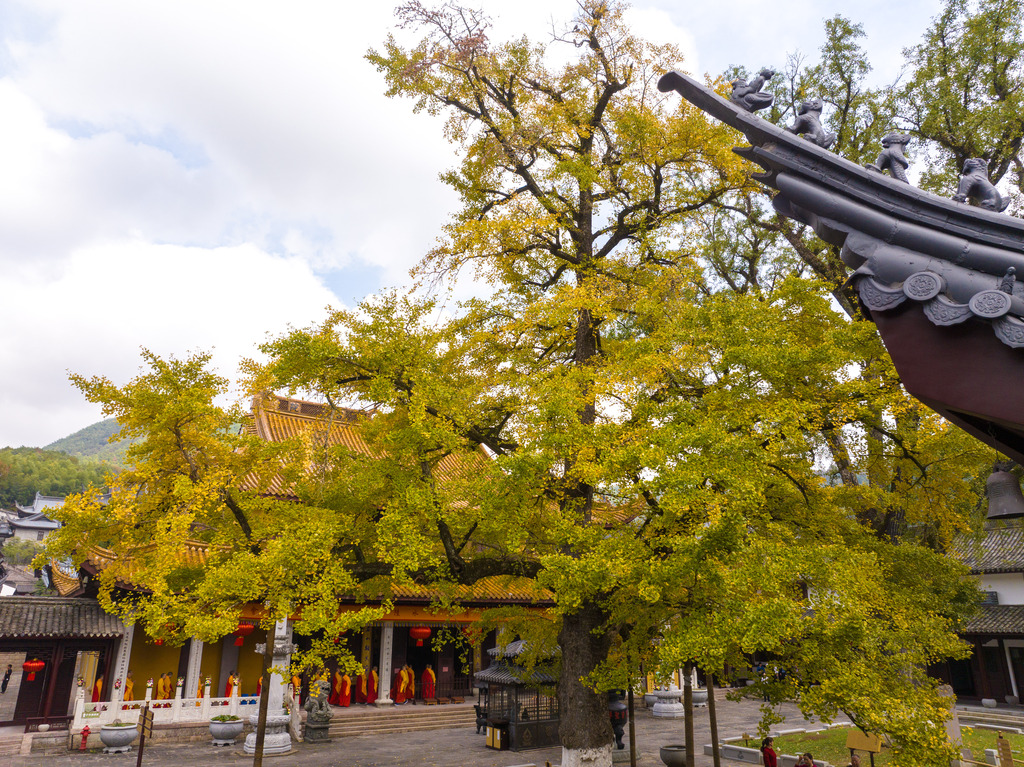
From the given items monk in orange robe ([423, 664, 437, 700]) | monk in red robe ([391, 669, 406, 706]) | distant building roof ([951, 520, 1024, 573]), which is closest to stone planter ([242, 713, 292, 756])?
monk in red robe ([391, 669, 406, 706])

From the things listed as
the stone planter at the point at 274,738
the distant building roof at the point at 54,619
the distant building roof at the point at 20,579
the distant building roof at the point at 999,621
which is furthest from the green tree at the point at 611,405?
the distant building roof at the point at 20,579

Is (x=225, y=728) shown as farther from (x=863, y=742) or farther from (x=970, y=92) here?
(x=970, y=92)

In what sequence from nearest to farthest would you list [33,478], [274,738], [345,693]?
[274,738]
[345,693]
[33,478]

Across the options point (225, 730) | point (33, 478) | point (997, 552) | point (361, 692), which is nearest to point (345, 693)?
point (361, 692)

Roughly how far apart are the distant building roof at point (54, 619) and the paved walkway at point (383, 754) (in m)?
2.66

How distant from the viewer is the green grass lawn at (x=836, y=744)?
14.1 m

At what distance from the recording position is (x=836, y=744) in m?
15.7

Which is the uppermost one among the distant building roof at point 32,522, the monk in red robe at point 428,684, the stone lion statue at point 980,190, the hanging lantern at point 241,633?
the distant building roof at point 32,522

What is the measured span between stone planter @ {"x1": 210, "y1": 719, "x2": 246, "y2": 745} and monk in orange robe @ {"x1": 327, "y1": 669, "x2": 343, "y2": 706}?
4.23 m

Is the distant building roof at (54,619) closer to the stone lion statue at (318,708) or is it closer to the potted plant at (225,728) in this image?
the potted plant at (225,728)

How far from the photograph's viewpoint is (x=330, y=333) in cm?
980

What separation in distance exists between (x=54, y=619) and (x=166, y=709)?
365cm

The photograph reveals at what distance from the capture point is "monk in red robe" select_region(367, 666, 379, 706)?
2084 centimetres

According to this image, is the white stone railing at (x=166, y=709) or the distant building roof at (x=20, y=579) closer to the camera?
the white stone railing at (x=166, y=709)
